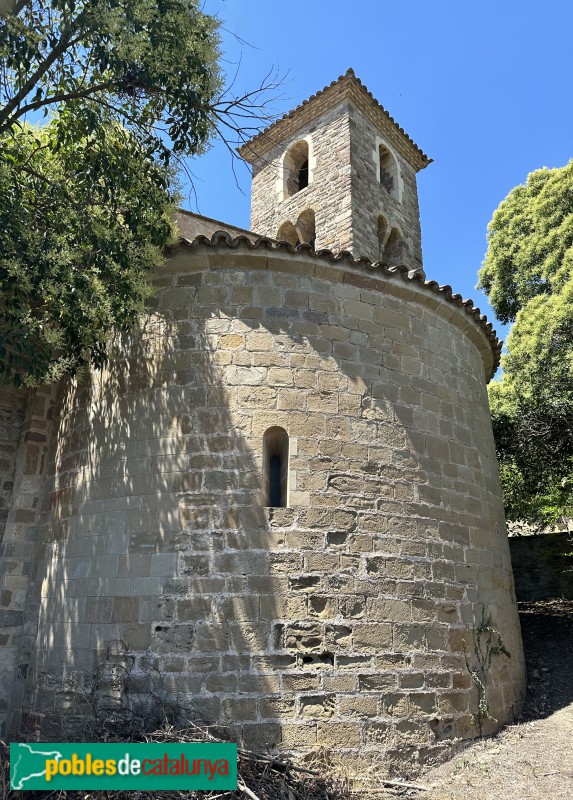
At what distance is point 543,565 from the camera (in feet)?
37.8

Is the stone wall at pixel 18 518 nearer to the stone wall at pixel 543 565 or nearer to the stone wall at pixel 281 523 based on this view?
the stone wall at pixel 281 523

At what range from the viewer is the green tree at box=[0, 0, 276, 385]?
15.6ft

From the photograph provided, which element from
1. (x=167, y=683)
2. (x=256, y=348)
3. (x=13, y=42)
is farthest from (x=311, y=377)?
(x=13, y=42)

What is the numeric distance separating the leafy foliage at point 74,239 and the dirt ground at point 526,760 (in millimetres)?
4591

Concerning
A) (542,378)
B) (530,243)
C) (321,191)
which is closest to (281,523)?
(542,378)

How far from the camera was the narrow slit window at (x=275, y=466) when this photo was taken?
5391mm

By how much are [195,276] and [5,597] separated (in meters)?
3.83

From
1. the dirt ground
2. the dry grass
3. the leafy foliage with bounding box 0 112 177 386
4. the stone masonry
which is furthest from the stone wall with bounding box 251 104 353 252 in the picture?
the dry grass

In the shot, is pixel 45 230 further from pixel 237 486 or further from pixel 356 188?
pixel 356 188

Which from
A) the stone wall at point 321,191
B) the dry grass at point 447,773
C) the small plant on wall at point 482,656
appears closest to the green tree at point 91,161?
the dry grass at point 447,773

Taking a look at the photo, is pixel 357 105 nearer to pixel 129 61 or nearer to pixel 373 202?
pixel 373 202

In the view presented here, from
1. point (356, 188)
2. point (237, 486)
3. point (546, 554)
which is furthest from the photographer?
point (356, 188)

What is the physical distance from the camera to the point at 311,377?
5.64 meters

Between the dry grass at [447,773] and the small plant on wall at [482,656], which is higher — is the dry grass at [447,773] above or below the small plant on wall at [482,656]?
below
